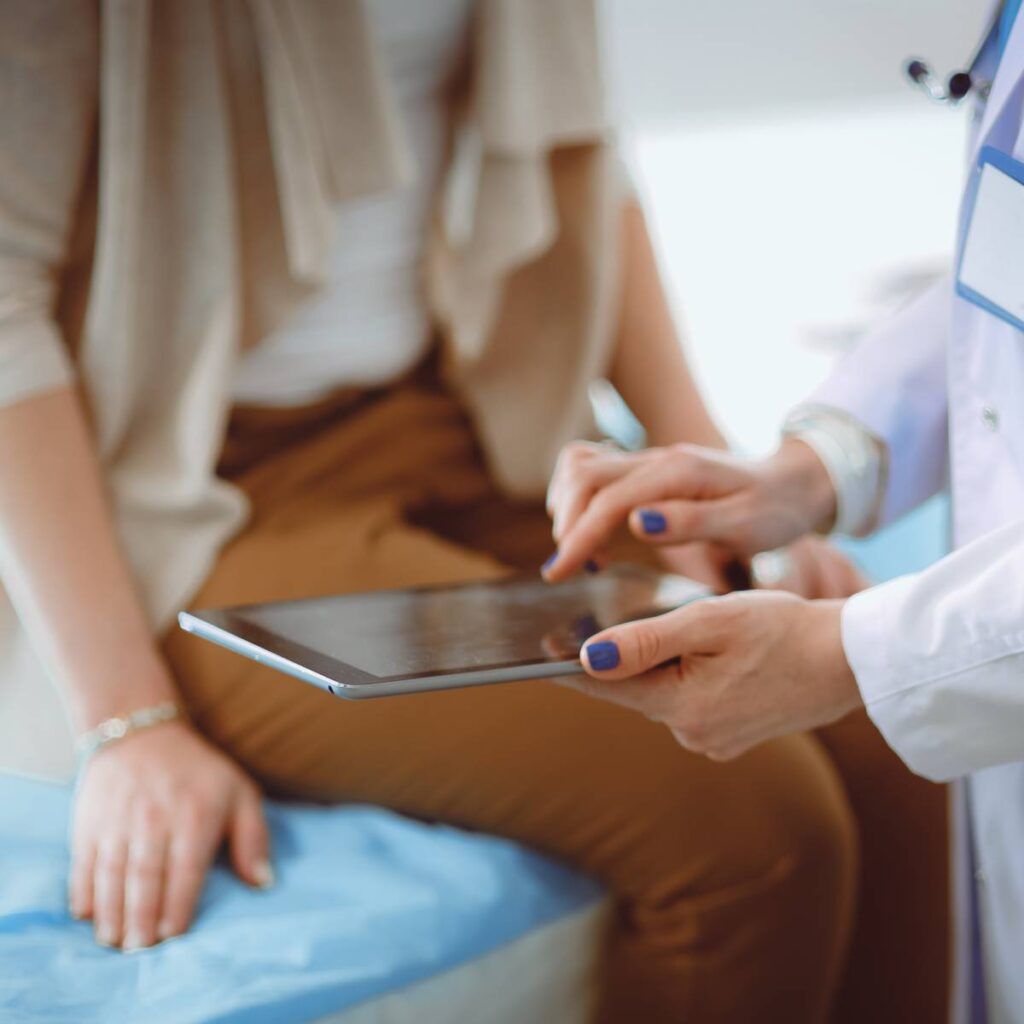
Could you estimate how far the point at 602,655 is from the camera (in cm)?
50

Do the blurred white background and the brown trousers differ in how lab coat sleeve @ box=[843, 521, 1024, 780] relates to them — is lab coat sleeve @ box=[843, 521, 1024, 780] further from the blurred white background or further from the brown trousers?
the blurred white background

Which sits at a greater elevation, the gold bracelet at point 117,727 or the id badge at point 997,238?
the id badge at point 997,238

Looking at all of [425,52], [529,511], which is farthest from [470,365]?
[425,52]

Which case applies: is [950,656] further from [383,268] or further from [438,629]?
[383,268]

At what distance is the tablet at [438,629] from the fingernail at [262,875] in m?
0.13

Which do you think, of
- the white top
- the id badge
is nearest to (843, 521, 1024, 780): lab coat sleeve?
the id badge

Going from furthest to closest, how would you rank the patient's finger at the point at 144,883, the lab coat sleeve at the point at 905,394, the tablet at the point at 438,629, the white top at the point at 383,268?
the white top at the point at 383,268 < the lab coat sleeve at the point at 905,394 < the patient's finger at the point at 144,883 < the tablet at the point at 438,629

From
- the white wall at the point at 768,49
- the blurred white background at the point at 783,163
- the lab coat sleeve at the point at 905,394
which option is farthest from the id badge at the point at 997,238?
the white wall at the point at 768,49

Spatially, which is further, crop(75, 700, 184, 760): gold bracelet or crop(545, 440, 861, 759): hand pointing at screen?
crop(75, 700, 184, 760): gold bracelet

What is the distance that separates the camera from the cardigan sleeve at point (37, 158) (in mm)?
648

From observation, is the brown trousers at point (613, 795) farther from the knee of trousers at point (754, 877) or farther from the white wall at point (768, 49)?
the white wall at point (768, 49)

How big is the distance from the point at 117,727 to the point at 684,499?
A: 0.37 m

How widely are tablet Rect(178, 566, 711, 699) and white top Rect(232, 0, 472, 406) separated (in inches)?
9.9

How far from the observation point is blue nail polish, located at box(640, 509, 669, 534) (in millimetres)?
654
